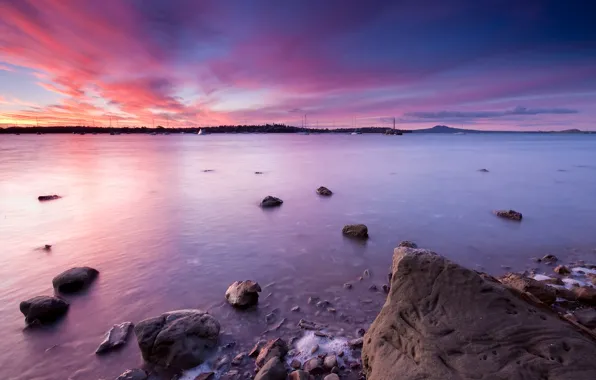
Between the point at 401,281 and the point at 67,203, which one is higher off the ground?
the point at 401,281

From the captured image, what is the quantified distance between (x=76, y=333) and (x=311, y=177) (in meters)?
22.6

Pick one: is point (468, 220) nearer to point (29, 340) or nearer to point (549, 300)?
point (549, 300)

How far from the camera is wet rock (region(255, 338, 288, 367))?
5.00m

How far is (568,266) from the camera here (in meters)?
8.49

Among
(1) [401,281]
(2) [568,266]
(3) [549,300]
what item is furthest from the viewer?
(2) [568,266]

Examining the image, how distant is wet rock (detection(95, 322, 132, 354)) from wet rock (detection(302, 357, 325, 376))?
11.2 feet

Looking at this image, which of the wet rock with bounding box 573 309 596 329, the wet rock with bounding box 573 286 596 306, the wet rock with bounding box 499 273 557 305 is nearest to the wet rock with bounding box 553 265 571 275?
the wet rock with bounding box 573 286 596 306

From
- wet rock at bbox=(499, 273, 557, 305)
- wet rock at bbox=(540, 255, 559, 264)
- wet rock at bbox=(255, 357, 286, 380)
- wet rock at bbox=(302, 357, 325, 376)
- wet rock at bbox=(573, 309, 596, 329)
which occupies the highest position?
wet rock at bbox=(499, 273, 557, 305)

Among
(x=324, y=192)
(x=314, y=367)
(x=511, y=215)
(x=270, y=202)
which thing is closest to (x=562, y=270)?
(x=511, y=215)

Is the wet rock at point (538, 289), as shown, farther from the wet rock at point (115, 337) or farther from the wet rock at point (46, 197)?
the wet rock at point (46, 197)

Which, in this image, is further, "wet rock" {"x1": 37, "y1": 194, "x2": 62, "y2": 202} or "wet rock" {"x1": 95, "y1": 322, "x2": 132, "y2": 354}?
"wet rock" {"x1": 37, "y1": 194, "x2": 62, "y2": 202}

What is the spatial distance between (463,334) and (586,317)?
161 inches

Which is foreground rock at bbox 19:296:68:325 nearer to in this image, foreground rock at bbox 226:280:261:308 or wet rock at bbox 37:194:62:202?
foreground rock at bbox 226:280:261:308

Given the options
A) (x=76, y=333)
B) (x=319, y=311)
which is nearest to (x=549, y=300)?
(x=319, y=311)
